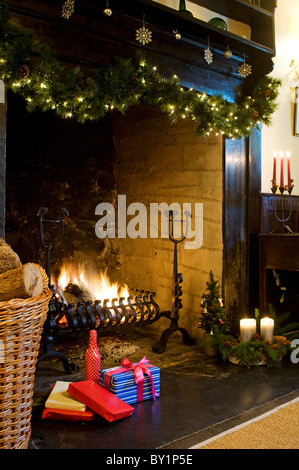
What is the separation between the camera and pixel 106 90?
246cm

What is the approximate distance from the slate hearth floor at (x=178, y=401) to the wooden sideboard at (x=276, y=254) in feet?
1.90

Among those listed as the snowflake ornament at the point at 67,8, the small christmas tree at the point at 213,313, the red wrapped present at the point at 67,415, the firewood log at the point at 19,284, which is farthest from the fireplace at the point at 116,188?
the firewood log at the point at 19,284

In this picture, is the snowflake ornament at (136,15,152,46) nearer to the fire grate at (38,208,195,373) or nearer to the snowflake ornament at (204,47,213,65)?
the snowflake ornament at (204,47,213,65)

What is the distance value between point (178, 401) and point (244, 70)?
2.37 m

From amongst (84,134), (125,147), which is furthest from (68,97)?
(125,147)

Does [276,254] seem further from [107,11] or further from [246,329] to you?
[107,11]

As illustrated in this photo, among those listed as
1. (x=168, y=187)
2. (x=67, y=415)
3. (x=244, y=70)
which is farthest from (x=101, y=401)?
(x=244, y=70)

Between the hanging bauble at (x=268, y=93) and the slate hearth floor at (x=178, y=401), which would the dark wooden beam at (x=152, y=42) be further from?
the slate hearth floor at (x=178, y=401)

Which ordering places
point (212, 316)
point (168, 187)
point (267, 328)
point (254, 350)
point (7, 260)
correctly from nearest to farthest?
1. point (7, 260)
2. point (254, 350)
3. point (267, 328)
4. point (212, 316)
5. point (168, 187)

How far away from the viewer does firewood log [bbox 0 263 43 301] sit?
1474mm

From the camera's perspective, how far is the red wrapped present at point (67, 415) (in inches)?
79.4

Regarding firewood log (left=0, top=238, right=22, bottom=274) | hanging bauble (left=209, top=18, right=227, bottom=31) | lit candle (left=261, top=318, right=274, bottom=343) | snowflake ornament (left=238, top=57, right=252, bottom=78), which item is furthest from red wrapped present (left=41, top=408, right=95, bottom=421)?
hanging bauble (left=209, top=18, right=227, bottom=31)
